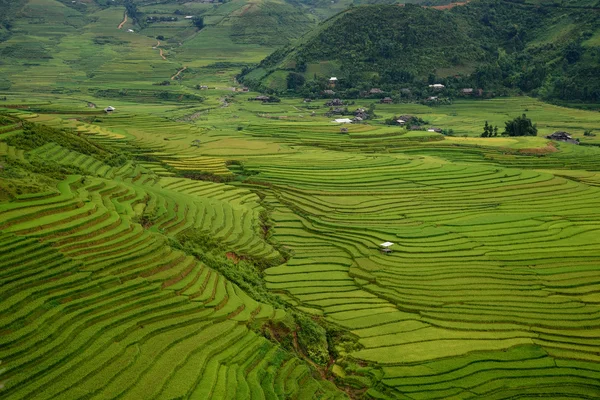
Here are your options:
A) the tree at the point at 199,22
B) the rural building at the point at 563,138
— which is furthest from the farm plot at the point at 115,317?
the tree at the point at 199,22

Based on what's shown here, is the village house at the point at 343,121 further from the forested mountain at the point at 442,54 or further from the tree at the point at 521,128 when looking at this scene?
the tree at the point at 521,128

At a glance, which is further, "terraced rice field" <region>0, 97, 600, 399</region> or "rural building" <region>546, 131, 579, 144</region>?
"rural building" <region>546, 131, 579, 144</region>

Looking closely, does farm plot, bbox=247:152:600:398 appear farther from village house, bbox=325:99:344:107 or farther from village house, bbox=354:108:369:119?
village house, bbox=325:99:344:107

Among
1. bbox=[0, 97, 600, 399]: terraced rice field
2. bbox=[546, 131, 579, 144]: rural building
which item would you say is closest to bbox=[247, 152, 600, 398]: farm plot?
bbox=[0, 97, 600, 399]: terraced rice field

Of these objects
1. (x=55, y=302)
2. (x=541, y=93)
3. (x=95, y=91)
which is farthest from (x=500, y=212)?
(x=95, y=91)

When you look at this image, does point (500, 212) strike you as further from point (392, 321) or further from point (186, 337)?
point (186, 337)

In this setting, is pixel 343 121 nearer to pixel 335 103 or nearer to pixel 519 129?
pixel 335 103

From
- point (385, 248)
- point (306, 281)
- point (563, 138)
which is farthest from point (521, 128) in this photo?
point (306, 281)
